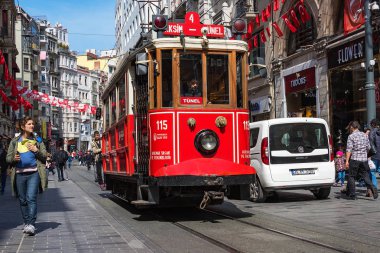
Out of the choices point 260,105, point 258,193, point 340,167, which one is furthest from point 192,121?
point 260,105

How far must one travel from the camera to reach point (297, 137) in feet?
41.0

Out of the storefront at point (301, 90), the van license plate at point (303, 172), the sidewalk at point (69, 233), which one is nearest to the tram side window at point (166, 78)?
the sidewalk at point (69, 233)

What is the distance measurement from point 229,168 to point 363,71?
11380 millimetres

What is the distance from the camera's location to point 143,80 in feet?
33.6

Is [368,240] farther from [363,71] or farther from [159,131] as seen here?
[363,71]

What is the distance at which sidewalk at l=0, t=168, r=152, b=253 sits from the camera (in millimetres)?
7074

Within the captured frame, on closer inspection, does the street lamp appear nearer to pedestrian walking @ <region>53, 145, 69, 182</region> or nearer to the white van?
the white van

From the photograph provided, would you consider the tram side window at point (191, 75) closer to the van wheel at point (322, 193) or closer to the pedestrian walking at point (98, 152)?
the van wheel at point (322, 193)

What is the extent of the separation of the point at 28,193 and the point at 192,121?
2.99 meters

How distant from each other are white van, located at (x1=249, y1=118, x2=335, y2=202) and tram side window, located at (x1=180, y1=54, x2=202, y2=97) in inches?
123

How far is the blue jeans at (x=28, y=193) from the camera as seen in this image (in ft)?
27.1

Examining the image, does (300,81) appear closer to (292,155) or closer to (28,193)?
(292,155)

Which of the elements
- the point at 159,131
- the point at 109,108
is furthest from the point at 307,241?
the point at 109,108

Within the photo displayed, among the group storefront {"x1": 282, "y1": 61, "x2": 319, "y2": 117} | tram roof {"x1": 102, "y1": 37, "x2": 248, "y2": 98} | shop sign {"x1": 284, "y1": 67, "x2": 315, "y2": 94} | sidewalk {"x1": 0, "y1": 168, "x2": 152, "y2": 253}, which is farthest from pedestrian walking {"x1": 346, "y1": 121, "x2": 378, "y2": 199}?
shop sign {"x1": 284, "y1": 67, "x2": 315, "y2": 94}
